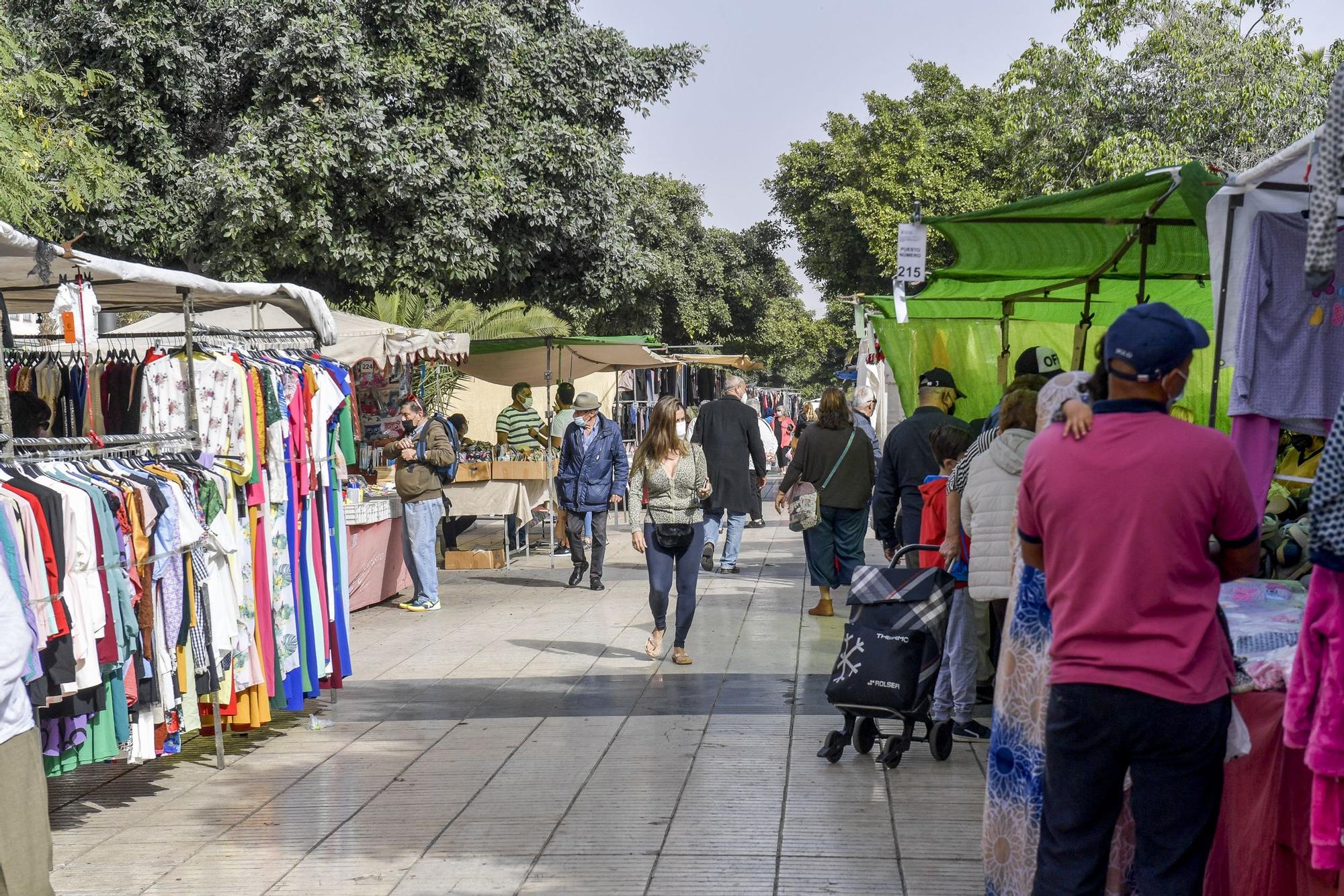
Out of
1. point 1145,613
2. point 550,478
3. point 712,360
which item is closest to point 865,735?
point 1145,613

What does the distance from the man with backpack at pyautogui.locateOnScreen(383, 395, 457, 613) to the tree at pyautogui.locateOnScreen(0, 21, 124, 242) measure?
12.5ft

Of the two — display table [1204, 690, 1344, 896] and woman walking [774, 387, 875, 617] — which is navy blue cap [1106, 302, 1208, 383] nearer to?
display table [1204, 690, 1344, 896]

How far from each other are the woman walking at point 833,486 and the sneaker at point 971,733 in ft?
12.5

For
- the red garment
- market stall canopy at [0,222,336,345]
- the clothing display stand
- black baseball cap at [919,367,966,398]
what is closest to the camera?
the clothing display stand

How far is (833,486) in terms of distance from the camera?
34.2 ft

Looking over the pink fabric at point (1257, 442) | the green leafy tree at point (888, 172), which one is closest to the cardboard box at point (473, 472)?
the pink fabric at point (1257, 442)

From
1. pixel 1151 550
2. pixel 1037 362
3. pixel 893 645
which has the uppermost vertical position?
pixel 1037 362

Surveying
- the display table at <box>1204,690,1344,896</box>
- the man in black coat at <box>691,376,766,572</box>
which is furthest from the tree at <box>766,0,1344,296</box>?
the display table at <box>1204,690,1344,896</box>

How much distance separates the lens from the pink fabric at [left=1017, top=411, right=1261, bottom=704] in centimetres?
304

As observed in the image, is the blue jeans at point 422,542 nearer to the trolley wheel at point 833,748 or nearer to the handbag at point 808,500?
the handbag at point 808,500

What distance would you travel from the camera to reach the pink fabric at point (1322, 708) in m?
2.97

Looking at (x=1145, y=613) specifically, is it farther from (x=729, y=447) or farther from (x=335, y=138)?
(x=335, y=138)

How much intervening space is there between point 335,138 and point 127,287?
10.8 m

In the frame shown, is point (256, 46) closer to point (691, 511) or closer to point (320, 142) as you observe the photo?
point (320, 142)
